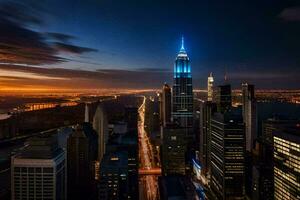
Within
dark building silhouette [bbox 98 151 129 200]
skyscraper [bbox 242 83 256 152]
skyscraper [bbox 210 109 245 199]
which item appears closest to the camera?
dark building silhouette [bbox 98 151 129 200]

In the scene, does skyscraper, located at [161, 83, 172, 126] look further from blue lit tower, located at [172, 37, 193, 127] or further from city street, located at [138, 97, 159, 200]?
city street, located at [138, 97, 159, 200]

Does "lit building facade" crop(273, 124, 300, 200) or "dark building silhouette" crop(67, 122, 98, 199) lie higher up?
"lit building facade" crop(273, 124, 300, 200)

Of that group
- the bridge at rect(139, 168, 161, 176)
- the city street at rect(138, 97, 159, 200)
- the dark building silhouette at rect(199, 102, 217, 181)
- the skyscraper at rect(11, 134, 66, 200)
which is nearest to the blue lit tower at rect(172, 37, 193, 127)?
the city street at rect(138, 97, 159, 200)

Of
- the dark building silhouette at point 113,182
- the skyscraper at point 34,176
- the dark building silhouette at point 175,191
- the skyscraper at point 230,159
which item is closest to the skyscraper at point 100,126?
the dark building silhouette at point 175,191

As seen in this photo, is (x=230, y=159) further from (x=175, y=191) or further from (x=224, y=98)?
(x=224, y=98)

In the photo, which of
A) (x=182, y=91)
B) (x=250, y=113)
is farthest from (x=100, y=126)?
(x=182, y=91)

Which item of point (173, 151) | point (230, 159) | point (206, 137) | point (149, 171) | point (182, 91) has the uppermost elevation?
point (182, 91)

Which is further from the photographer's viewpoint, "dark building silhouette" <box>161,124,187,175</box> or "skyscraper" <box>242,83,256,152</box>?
"skyscraper" <box>242,83,256,152</box>
